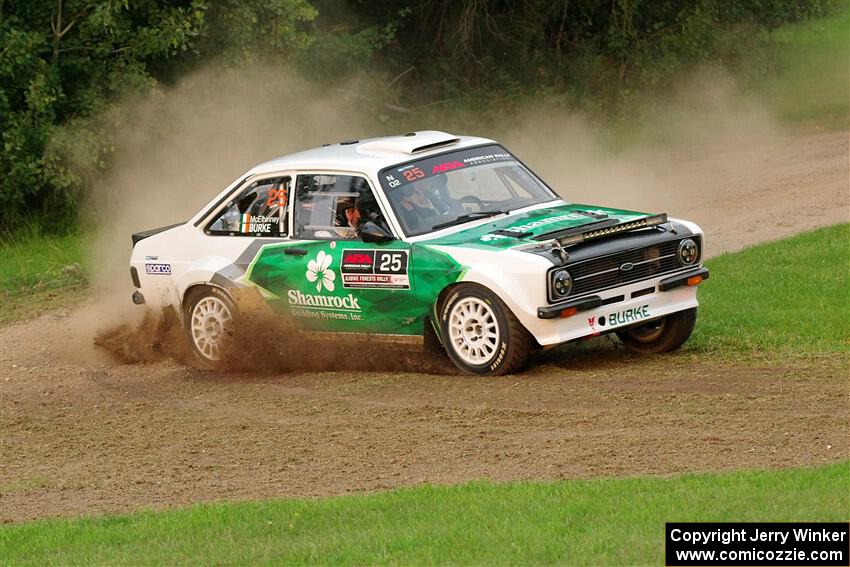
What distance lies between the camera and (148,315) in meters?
12.4

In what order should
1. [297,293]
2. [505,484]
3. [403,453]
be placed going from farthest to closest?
1. [297,293]
2. [403,453]
3. [505,484]

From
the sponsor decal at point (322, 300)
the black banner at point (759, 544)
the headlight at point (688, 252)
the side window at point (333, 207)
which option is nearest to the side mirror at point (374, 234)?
the side window at point (333, 207)

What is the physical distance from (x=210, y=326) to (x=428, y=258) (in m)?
2.48

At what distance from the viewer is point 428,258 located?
10211 mm

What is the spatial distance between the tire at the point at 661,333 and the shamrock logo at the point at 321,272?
228 centimetres

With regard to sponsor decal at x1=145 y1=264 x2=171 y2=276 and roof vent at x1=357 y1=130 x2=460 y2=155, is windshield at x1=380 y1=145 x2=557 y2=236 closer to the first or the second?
roof vent at x1=357 y1=130 x2=460 y2=155

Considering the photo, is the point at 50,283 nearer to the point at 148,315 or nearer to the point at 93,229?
the point at 93,229

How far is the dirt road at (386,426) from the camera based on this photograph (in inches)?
310

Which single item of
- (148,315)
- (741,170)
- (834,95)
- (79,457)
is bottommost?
(79,457)

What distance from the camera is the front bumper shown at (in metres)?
9.64

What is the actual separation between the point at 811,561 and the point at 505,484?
2.08m

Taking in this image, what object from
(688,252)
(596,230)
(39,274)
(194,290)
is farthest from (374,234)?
(39,274)

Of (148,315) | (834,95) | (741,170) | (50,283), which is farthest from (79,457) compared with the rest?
(834,95)

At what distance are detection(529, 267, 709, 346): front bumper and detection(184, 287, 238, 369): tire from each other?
3.04 meters
